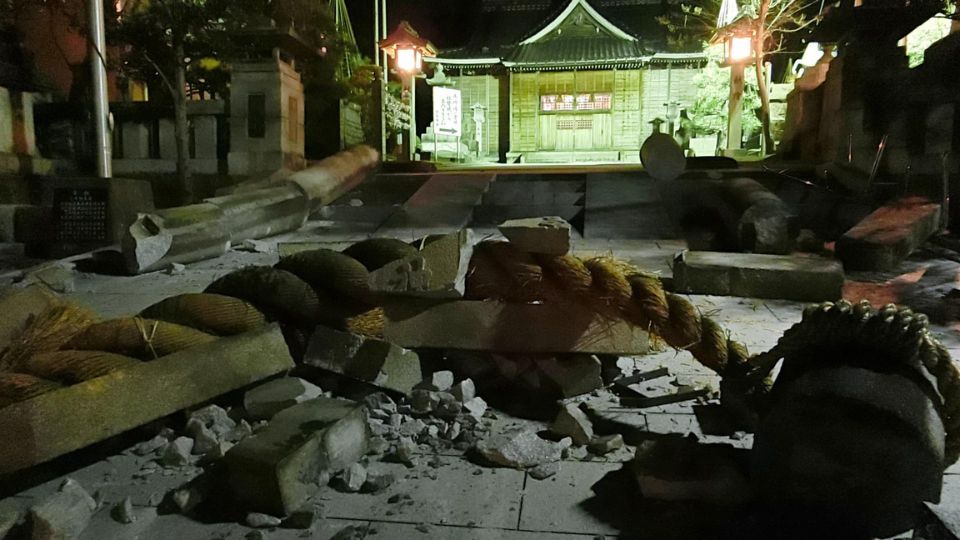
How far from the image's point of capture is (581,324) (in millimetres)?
3102

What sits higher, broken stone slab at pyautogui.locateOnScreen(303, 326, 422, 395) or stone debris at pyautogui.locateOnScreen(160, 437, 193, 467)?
broken stone slab at pyautogui.locateOnScreen(303, 326, 422, 395)

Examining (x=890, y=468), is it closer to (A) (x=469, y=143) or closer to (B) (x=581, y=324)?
(B) (x=581, y=324)

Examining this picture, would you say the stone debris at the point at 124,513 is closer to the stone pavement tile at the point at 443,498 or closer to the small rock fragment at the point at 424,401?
the stone pavement tile at the point at 443,498

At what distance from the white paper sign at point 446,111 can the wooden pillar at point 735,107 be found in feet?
29.7

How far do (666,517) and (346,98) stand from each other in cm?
1433

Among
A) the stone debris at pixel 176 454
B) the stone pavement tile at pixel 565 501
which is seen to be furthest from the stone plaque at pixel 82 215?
the stone pavement tile at pixel 565 501

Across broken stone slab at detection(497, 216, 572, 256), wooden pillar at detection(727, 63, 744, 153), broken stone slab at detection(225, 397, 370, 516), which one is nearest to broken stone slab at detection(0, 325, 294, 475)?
broken stone slab at detection(225, 397, 370, 516)

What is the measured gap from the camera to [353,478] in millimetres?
2314

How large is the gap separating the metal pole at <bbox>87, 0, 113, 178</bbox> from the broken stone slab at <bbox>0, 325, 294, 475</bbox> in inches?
→ 323

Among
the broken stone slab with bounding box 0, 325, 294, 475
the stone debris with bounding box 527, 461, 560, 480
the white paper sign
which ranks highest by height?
the white paper sign

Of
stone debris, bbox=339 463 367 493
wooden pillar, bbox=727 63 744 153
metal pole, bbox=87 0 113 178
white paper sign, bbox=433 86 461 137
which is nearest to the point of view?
stone debris, bbox=339 463 367 493

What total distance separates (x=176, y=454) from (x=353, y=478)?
78 cm

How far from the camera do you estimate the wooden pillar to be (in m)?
18.3

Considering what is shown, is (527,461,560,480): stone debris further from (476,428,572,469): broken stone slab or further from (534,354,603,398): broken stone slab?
(534,354,603,398): broken stone slab
